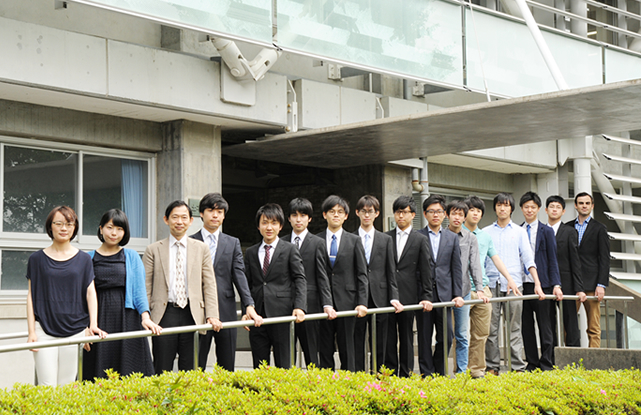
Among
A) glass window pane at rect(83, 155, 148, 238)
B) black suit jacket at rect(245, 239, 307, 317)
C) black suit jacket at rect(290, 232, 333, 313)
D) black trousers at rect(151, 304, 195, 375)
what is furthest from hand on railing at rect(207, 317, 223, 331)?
glass window pane at rect(83, 155, 148, 238)

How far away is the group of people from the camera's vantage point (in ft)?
19.9

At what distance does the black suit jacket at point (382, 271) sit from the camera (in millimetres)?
7770

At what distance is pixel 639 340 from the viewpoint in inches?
456

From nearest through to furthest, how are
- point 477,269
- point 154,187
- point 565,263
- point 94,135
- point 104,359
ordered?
point 104,359 → point 477,269 → point 565,263 → point 94,135 → point 154,187

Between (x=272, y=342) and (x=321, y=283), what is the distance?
0.73 m

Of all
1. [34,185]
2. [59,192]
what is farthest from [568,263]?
[34,185]

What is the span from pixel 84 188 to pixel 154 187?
1.06 m

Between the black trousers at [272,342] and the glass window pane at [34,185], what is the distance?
14.9 ft

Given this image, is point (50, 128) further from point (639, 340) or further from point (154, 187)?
point (639, 340)

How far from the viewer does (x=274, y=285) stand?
23.4ft

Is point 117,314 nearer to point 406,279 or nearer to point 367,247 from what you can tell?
point 367,247

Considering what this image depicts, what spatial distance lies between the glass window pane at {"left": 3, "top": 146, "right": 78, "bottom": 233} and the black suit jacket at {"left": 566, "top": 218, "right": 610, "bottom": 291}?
6602 millimetres

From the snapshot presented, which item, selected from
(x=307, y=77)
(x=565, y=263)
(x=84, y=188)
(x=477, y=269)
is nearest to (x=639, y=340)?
(x=565, y=263)

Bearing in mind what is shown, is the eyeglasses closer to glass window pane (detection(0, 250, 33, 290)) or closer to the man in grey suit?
the man in grey suit
